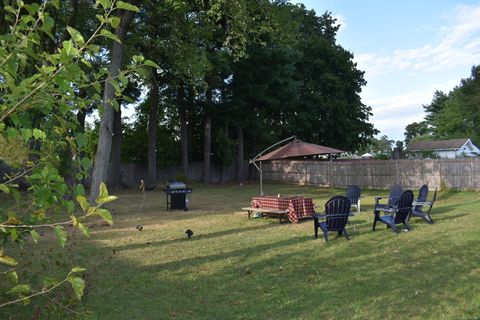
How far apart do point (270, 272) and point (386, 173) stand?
1986cm

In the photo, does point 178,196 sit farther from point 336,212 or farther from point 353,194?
point 336,212

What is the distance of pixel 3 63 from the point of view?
198 centimetres

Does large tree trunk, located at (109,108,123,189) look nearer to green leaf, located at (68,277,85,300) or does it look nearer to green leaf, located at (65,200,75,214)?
green leaf, located at (65,200,75,214)

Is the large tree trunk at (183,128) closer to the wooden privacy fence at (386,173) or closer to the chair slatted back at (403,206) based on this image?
the wooden privacy fence at (386,173)

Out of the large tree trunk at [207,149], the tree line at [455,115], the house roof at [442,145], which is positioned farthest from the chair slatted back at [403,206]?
the house roof at [442,145]

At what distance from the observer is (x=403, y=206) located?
10.2 meters

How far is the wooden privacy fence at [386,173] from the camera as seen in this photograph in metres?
21.6

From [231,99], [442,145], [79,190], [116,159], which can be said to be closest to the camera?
[79,190]

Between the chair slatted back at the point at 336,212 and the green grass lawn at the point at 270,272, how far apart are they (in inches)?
12.5

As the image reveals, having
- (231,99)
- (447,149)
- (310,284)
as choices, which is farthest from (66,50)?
(447,149)

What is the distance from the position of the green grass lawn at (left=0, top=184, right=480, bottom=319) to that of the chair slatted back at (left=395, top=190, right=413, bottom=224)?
437 millimetres

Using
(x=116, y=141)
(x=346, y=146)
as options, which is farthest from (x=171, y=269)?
(x=346, y=146)

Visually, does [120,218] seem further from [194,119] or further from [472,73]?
[472,73]

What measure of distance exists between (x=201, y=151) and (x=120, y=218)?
21.6 metres
